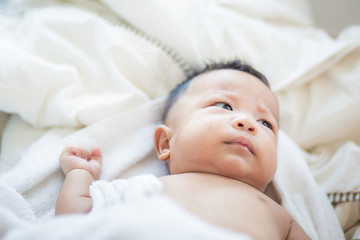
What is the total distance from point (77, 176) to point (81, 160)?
6 centimetres

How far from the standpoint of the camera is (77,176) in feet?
2.64

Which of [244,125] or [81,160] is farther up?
[244,125]

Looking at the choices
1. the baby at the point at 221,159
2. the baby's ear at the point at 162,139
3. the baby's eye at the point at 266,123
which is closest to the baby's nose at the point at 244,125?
the baby at the point at 221,159

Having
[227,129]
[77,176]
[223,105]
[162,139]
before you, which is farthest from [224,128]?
[77,176]

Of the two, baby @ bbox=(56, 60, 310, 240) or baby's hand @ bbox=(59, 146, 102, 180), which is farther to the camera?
baby's hand @ bbox=(59, 146, 102, 180)

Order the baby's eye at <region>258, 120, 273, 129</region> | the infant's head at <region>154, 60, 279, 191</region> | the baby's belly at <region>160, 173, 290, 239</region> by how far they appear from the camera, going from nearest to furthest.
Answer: the baby's belly at <region>160, 173, 290, 239</region> < the infant's head at <region>154, 60, 279, 191</region> < the baby's eye at <region>258, 120, 273, 129</region>

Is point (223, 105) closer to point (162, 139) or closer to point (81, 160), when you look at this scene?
point (162, 139)

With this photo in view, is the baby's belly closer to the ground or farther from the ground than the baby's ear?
farther from the ground

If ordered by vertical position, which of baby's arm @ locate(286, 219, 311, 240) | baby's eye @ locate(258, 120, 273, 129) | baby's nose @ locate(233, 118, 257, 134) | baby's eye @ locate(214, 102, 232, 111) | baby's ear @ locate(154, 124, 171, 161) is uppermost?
baby's nose @ locate(233, 118, 257, 134)

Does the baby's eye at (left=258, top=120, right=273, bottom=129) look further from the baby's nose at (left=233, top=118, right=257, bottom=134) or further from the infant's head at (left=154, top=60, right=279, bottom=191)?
the baby's nose at (left=233, top=118, right=257, bottom=134)

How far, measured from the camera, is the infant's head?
753 mm

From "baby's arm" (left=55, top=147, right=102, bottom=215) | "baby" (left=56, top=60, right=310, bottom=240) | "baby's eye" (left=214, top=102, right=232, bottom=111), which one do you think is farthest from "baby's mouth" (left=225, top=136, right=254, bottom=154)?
"baby's arm" (left=55, top=147, right=102, bottom=215)

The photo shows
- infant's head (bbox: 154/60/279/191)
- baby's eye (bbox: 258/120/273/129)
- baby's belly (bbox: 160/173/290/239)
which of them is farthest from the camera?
baby's eye (bbox: 258/120/273/129)

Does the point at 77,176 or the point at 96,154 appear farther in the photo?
the point at 96,154
